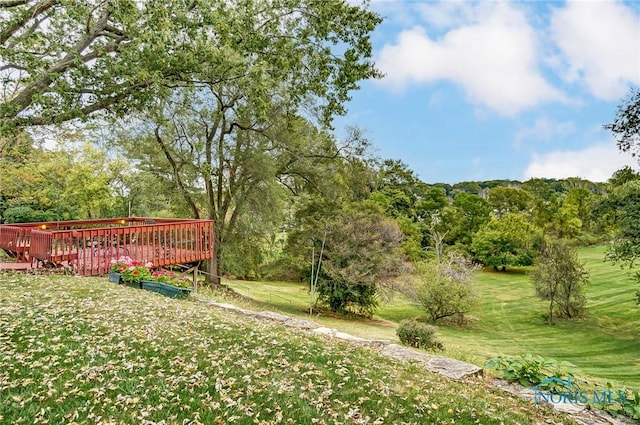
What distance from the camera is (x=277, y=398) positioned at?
3.52m

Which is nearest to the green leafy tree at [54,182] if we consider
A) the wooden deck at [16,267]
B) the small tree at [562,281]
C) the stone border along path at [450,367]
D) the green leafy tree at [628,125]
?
the wooden deck at [16,267]

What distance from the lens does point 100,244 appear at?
10.2m

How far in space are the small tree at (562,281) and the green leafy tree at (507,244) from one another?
45.4ft

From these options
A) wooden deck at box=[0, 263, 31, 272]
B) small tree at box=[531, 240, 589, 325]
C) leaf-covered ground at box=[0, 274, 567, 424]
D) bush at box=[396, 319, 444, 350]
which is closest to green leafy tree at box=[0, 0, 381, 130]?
leaf-covered ground at box=[0, 274, 567, 424]

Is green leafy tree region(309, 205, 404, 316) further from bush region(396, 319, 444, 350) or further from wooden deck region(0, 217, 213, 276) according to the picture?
bush region(396, 319, 444, 350)

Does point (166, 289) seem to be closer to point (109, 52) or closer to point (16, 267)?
point (16, 267)

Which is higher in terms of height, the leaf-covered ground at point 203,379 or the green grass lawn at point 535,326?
the leaf-covered ground at point 203,379

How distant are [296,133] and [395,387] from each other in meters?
12.9

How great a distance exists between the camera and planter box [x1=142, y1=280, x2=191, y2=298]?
8.80m

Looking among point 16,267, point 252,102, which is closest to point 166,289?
point 16,267

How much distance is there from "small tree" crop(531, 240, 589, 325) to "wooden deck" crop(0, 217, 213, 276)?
16.9 meters

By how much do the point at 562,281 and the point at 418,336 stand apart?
53.4ft

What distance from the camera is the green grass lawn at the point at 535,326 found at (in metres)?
13.1

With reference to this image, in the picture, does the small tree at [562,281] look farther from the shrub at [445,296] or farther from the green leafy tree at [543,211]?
the green leafy tree at [543,211]
